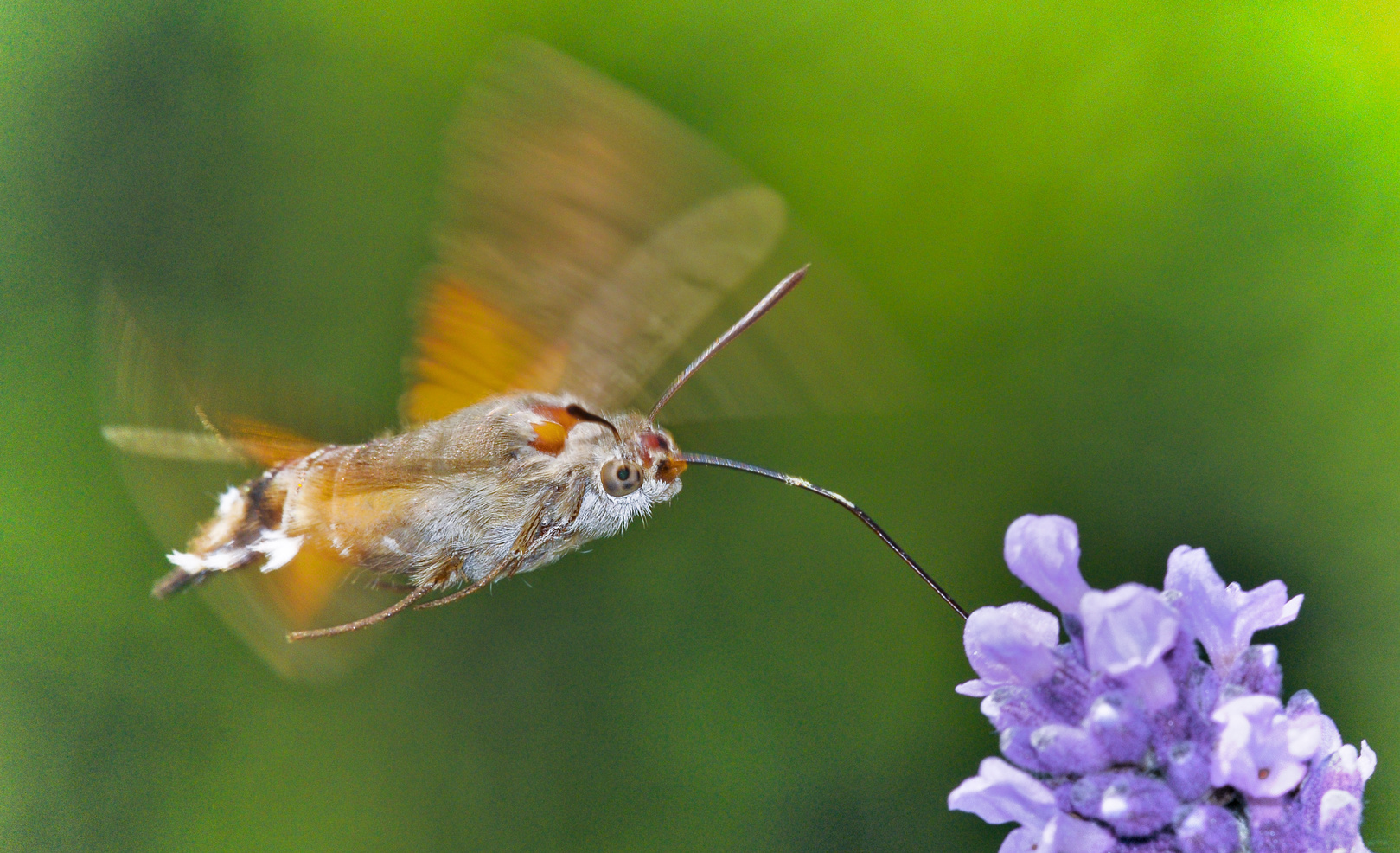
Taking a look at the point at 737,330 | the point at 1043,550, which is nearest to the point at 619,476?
the point at 737,330

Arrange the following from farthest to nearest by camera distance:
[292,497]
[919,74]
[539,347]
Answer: [919,74]
[539,347]
[292,497]

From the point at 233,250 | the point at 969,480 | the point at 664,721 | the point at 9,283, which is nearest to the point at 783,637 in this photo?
the point at 664,721

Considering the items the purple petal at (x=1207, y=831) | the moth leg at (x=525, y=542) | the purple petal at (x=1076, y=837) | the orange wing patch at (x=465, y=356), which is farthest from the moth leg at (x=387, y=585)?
the purple petal at (x=1207, y=831)

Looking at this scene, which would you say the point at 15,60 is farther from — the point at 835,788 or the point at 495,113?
the point at 835,788

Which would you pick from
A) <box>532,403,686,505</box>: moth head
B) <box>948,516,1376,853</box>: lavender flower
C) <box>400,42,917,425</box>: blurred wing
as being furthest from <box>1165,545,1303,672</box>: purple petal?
<box>400,42,917,425</box>: blurred wing

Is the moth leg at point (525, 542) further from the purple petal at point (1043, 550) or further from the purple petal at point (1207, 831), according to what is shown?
the purple petal at point (1207, 831)

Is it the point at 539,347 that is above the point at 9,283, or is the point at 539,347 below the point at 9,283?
above
